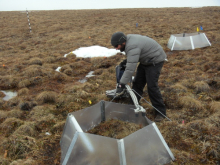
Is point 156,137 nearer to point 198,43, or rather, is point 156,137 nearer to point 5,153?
point 5,153

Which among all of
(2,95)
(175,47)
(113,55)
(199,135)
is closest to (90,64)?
(113,55)

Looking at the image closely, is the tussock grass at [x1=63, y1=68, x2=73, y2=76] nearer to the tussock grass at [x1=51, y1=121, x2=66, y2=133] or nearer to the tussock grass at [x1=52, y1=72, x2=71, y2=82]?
the tussock grass at [x1=52, y1=72, x2=71, y2=82]

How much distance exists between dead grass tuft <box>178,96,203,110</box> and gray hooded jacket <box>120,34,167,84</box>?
161 centimetres

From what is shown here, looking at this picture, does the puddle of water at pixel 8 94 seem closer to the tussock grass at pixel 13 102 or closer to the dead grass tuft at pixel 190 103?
the tussock grass at pixel 13 102

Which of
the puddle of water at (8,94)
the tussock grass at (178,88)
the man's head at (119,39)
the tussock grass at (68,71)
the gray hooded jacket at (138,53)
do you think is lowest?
the puddle of water at (8,94)

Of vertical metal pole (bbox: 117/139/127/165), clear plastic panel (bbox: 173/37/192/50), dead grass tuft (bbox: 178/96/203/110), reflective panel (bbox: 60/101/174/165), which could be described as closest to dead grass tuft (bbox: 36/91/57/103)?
reflective panel (bbox: 60/101/174/165)

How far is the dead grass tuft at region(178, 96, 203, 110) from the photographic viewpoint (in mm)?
4531

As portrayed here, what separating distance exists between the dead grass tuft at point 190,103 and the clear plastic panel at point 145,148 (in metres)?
2.05

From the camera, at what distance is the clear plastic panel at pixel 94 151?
2688 millimetres

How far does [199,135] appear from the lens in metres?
3.48

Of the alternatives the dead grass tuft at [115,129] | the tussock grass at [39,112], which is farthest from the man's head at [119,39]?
the tussock grass at [39,112]

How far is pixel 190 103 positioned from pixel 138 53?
221 centimetres

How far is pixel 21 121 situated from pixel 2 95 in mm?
2308

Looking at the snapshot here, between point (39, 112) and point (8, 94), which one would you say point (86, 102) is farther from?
point (8, 94)
